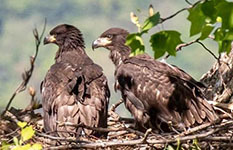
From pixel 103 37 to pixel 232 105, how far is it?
2.71m

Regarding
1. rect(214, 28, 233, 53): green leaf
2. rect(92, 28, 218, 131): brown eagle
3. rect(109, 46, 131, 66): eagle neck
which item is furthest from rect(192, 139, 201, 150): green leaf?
rect(109, 46, 131, 66): eagle neck

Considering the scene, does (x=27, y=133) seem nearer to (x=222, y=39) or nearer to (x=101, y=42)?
(x=222, y=39)

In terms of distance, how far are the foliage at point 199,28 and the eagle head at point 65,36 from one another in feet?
17.1

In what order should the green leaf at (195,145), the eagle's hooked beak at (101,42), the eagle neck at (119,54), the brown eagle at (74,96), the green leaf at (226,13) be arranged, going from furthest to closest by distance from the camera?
the eagle's hooked beak at (101,42)
the eagle neck at (119,54)
the brown eagle at (74,96)
the green leaf at (195,145)
the green leaf at (226,13)

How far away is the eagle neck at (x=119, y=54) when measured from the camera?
843 cm

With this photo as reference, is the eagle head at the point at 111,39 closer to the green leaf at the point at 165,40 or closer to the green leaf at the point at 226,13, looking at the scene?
the green leaf at the point at 165,40

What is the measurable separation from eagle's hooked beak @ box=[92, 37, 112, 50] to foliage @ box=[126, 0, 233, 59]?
4.71 meters

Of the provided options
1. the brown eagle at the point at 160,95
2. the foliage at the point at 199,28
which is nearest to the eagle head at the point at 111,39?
the brown eagle at the point at 160,95

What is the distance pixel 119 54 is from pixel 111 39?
42 centimetres

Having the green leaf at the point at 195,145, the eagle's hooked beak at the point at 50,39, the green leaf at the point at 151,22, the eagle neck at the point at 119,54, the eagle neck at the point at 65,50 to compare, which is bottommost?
the green leaf at the point at 195,145

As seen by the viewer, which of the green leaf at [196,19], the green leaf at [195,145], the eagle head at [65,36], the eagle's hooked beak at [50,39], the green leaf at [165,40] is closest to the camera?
the green leaf at [196,19]

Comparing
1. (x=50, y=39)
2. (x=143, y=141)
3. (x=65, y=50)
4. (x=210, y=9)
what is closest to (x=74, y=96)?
(x=65, y=50)

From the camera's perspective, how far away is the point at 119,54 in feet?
28.1

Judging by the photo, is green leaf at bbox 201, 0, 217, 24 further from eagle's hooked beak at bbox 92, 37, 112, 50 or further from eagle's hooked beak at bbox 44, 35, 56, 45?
eagle's hooked beak at bbox 44, 35, 56, 45
